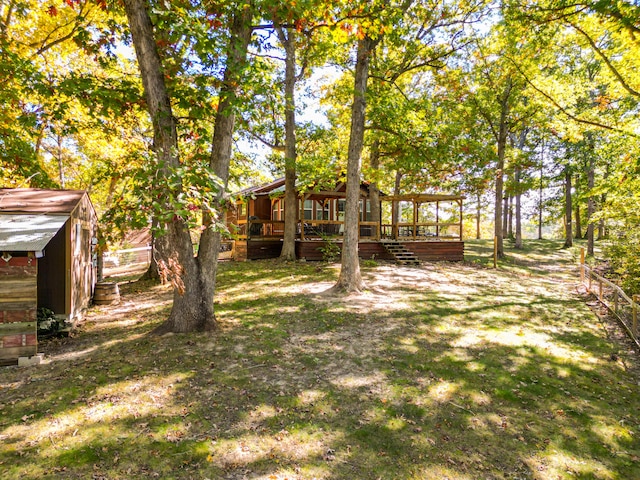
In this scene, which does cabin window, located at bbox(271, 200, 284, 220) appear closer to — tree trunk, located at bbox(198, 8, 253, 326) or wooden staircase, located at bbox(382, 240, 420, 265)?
wooden staircase, located at bbox(382, 240, 420, 265)

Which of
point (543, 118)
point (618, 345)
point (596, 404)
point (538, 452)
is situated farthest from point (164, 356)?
point (543, 118)

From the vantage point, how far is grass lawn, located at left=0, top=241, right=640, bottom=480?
400cm

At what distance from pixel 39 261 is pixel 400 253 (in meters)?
14.0

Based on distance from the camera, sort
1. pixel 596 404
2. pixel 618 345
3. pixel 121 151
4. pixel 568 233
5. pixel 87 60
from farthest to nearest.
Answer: pixel 568 233
pixel 87 60
pixel 121 151
pixel 618 345
pixel 596 404

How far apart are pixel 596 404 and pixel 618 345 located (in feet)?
10.4

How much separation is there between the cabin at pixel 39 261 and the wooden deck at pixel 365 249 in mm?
8793

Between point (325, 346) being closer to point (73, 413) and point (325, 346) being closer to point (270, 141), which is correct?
point (73, 413)

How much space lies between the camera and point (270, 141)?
18453 mm

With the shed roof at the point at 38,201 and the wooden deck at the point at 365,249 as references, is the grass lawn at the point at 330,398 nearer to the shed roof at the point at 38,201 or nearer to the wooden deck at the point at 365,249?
the shed roof at the point at 38,201

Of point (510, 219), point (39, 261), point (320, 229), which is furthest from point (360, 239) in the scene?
point (510, 219)

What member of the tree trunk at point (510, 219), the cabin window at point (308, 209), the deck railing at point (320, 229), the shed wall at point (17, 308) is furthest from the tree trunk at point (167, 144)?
the tree trunk at point (510, 219)

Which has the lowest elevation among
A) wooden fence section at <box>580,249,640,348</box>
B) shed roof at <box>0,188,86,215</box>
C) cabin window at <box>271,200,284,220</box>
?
wooden fence section at <box>580,249,640,348</box>

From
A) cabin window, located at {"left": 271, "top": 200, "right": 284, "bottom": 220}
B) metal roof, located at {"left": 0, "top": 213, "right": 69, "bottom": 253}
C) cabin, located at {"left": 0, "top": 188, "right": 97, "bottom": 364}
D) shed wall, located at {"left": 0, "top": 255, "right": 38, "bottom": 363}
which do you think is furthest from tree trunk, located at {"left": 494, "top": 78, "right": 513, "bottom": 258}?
shed wall, located at {"left": 0, "top": 255, "right": 38, "bottom": 363}

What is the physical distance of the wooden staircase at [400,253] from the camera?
55.7 ft
